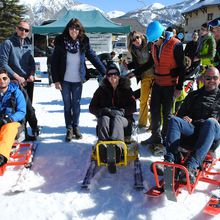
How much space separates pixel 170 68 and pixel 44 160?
7.36ft

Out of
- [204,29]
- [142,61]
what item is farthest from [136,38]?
[204,29]

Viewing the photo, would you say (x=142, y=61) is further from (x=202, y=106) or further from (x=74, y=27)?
(x=202, y=106)

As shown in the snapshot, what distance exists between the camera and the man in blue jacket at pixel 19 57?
491cm

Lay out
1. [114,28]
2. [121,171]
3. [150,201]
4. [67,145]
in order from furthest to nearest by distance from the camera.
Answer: [114,28]
[67,145]
[121,171]
[150,201]

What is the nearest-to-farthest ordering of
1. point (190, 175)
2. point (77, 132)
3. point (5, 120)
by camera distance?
point (190, 175), point (5, 120), point (77, 132)

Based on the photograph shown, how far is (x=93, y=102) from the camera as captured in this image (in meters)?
4.50

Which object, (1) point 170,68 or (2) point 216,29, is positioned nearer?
(1) point 170,68

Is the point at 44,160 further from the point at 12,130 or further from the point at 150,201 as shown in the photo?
the point at 150,201

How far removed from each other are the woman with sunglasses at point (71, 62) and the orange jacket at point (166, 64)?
944mm

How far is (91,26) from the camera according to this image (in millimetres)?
13836

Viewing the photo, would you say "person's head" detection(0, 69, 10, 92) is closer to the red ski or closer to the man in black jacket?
the man in black jacket

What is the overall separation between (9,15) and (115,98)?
43201 mm

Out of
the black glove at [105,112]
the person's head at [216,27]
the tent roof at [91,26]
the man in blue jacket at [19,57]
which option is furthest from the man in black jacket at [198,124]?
the tent roof at [91,26]

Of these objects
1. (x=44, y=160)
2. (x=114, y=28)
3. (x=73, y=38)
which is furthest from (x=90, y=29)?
(x=44, y=160)
